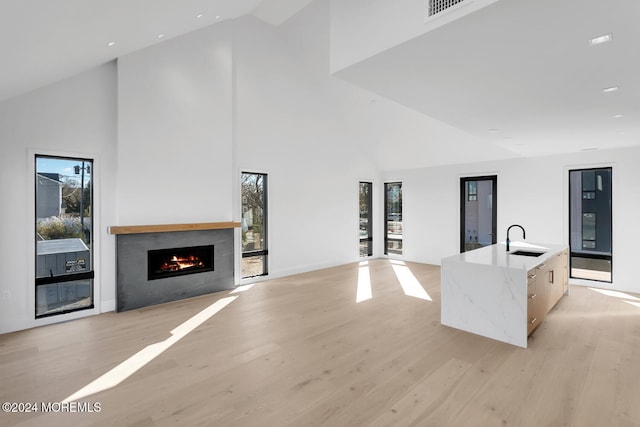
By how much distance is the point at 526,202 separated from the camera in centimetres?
622

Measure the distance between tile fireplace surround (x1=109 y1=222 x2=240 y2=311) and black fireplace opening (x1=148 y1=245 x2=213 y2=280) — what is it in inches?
2.7

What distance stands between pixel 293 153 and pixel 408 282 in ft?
11.3

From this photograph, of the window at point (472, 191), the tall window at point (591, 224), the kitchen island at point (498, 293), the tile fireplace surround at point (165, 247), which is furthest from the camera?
the window at point (472, 191)

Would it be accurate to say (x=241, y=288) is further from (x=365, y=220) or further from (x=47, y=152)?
(x=365, y=220)

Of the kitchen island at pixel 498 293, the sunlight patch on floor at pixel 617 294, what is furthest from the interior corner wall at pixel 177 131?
the sunlight patch on floor at pixel 617 294

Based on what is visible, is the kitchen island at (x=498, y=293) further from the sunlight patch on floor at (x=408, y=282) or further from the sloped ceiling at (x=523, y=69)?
the sloped ceiling at (x=523, y=69)

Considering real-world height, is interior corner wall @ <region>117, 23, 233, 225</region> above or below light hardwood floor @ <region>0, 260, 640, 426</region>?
above

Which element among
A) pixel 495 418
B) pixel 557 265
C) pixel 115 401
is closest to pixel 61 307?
pixel 115 401

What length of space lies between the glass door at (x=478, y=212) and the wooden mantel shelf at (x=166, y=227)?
16.5ft

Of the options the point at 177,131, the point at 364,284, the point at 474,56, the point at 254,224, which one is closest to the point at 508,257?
the point at 364,284

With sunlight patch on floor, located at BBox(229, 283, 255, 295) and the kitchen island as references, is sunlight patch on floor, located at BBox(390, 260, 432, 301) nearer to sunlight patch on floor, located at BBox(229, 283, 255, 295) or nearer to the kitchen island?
the kitchen island

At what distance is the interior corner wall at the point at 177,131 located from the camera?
14.6ft

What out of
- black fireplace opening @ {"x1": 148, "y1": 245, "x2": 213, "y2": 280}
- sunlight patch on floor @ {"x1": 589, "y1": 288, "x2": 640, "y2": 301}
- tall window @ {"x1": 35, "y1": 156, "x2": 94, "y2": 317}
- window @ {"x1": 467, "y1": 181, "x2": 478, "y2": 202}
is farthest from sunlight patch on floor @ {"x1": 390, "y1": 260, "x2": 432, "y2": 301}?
tall window @ {"x1": 35, "y1": 156, "x2": 94, "y2": 317}

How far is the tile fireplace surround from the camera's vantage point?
442cm
